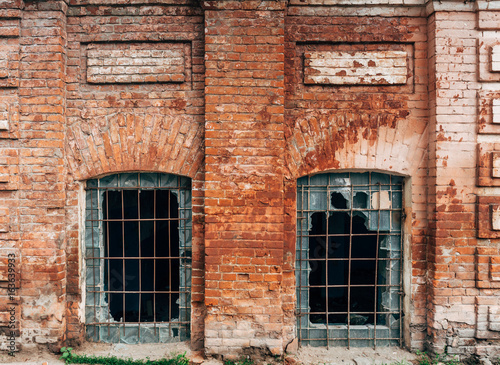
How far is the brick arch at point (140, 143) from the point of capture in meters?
3.50

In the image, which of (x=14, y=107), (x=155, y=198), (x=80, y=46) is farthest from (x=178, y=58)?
(x=14, y=107)

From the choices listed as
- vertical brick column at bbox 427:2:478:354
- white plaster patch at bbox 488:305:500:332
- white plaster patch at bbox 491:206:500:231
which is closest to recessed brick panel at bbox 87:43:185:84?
vertical brick column at bbox 427:2:478:354

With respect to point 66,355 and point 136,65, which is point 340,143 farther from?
point 66,355

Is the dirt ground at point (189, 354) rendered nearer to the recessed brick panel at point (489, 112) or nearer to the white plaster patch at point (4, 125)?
the white plaster patch at point (4, 125)

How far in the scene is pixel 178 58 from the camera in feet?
11.6

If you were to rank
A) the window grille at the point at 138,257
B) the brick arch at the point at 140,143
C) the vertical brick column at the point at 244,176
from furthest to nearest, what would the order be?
the window grille at the point at 138,257, the brick arch at the point at 140,143, the vertical brick column at the point at 244,176

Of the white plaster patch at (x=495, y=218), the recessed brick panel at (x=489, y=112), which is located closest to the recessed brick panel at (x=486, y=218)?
the white plaster patch at (x=495, y=218)

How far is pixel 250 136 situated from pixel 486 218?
2569 millimetres

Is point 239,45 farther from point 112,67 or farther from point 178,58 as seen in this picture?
point 112,67

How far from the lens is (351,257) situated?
3770 millimetres

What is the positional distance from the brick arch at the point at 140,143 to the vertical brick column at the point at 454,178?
252cm

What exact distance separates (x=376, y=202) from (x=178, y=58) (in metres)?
2.65

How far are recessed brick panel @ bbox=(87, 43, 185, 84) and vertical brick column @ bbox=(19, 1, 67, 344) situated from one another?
351 mm

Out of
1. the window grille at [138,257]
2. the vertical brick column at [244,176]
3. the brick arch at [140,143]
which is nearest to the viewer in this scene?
the vertical brick column at [244,176]
